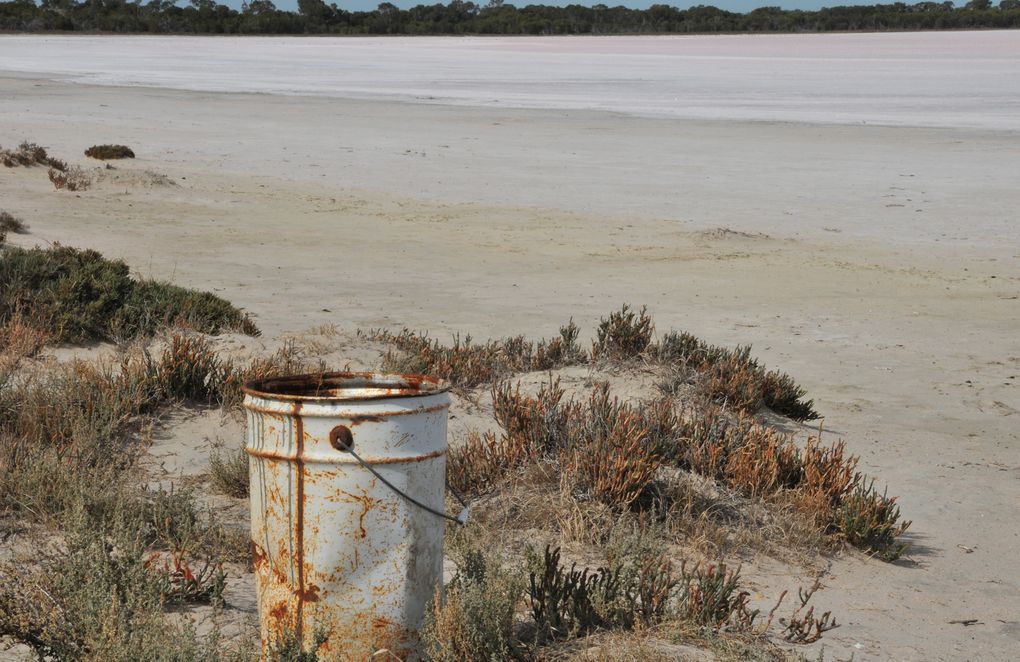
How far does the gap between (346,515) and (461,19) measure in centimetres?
13223

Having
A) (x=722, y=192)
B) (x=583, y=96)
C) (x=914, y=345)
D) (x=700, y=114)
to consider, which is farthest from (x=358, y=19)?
(x=914, y=345)

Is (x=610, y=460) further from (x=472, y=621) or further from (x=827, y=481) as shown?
(x=472, y=621)

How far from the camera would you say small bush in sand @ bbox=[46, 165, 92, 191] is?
61.8 feet

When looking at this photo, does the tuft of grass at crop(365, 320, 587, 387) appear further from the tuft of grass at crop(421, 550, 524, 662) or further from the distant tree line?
the distant tree line

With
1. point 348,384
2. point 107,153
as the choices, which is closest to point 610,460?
point 348,384

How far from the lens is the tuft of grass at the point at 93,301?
8.28 metres

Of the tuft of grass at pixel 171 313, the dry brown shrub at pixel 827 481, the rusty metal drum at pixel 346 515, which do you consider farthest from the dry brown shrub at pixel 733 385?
the rusty metal drum at pixel 346 515

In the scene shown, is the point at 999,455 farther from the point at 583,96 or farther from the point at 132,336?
the point at 583,96

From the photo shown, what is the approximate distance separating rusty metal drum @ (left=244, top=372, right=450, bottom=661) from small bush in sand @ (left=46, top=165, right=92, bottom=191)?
53.6ft

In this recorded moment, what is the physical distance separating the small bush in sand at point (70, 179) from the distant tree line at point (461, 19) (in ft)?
332

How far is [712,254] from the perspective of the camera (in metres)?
15.8

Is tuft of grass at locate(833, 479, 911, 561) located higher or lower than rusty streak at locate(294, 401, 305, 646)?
lower

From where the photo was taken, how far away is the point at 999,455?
7688mm

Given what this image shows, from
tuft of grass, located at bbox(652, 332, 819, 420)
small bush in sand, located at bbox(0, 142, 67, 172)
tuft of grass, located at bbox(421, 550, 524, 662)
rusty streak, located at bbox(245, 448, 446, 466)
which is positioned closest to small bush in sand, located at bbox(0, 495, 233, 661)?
rusty streak, located at bbox(245, 448, 446, 466)
